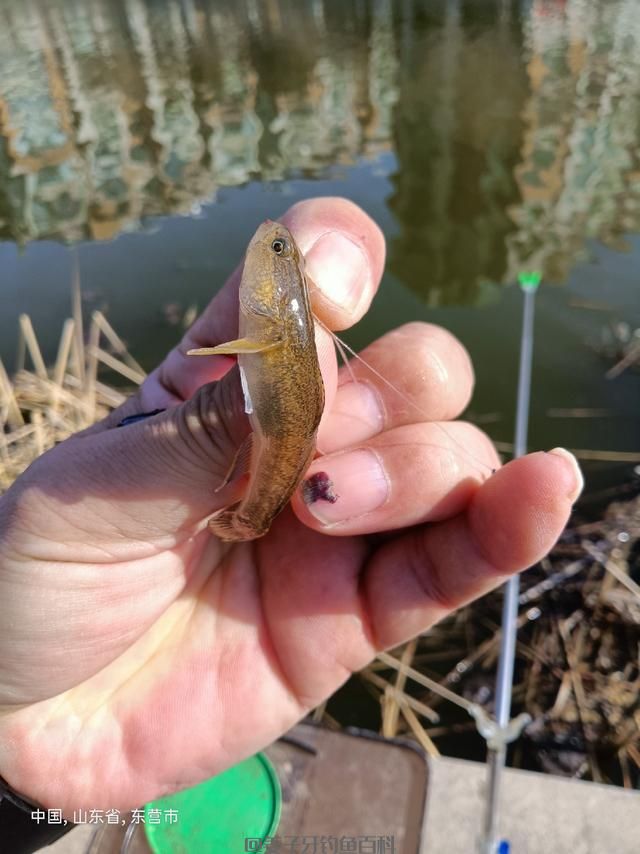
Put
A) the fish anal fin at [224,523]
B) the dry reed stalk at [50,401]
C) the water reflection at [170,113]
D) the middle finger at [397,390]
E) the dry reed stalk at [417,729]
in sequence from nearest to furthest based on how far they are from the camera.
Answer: the fish anal fin at [224,523] → the middle finger at [397,390] → the dry reed stalk at [417,729] → the dry reed stalk at [50,401] → the water reflection at [170,113]

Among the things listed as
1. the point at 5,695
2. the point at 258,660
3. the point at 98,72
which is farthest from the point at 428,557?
the point at 98,72

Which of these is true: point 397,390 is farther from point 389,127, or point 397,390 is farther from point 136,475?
point 389,127

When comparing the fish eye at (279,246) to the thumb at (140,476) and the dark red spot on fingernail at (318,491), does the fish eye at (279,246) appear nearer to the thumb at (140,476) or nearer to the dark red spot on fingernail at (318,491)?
the thumb at (140,476)

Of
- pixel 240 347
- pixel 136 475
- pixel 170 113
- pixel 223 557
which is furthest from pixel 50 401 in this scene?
pixel 170 113

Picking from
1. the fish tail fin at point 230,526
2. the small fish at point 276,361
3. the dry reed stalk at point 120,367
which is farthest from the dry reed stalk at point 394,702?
the dry reed stalk at point 120,367

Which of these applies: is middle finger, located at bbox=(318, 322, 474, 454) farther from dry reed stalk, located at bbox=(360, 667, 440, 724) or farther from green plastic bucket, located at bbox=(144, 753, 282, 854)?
dry reed stalk, located at bbox=(360, 667, 440, 724)

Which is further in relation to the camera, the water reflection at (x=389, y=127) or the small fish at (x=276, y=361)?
the water reflection at (x=389, y=127)

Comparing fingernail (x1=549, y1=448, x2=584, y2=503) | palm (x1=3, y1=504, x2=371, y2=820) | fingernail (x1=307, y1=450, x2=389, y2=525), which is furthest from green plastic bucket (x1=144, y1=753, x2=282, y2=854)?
fingernail (x1=549, y1=448, x2=584, y2=503)

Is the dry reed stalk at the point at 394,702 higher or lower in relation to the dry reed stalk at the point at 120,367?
lower

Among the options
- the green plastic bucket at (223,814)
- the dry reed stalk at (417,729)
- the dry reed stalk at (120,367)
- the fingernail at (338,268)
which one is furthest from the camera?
the dry reed stalk at (120,367)
